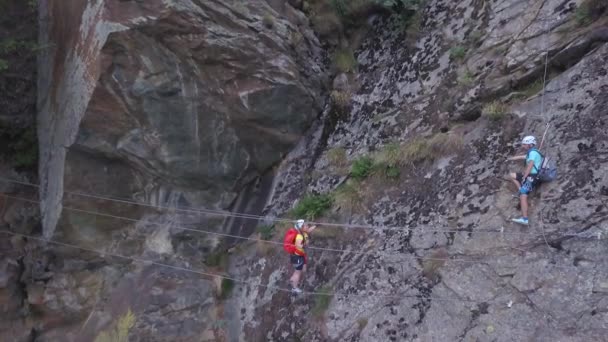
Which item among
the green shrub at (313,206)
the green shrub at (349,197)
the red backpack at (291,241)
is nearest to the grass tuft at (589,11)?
the green shrub at (349,197)

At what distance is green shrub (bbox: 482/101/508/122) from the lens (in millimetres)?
8688

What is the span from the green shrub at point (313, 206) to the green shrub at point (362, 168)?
0.72m

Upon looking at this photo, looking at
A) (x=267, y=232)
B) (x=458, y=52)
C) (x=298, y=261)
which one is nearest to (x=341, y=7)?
(x=458, y=52)

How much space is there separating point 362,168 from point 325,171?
1312mm

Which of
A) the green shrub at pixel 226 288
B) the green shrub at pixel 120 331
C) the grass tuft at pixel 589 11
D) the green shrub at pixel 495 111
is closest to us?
the grass tuft at pixel 589 11

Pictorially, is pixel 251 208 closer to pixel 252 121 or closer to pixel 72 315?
pixel 252 121

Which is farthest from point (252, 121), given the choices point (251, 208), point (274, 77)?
point (251, 208)

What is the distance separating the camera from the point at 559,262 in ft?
22.2

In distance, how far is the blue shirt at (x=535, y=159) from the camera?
7305 mm

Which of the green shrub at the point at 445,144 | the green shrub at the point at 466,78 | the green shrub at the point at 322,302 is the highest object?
the green shrub at the point at 466,78

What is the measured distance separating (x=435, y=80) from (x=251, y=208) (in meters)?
5.04

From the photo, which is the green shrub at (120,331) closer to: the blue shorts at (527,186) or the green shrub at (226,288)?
the green shrub at (226,288)

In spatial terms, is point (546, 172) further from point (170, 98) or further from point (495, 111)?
point (170, 98)

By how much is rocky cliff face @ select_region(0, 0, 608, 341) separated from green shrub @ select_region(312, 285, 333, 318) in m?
0.04
